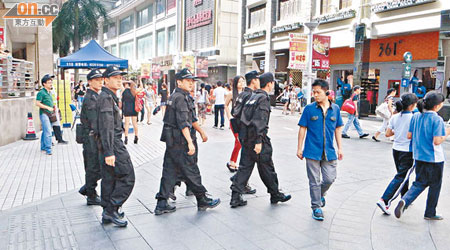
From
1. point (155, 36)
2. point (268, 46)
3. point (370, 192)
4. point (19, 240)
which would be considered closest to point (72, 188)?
point (19, 240)

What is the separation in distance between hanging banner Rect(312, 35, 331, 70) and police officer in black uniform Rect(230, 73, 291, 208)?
49.4 feet

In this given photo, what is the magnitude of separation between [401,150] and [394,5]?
14.4 meters

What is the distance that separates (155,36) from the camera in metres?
46.8

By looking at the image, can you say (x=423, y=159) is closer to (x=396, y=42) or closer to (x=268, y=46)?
(x=396, y=42)

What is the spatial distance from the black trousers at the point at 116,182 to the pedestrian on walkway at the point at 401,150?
312 cm

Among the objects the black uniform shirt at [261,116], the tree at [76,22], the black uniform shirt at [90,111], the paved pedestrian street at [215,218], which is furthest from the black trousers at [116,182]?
the tree at [76,22]

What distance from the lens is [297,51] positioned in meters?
18.5

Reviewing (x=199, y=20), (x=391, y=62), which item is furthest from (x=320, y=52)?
(x=199, y=20)

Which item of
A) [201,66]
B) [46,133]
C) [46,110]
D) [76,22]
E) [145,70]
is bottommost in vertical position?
[46,133]

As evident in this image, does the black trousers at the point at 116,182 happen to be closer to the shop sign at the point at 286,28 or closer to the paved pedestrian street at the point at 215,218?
the paved pedestrian street at the point at 215,218

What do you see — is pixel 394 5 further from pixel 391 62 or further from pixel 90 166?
pixel 90 166

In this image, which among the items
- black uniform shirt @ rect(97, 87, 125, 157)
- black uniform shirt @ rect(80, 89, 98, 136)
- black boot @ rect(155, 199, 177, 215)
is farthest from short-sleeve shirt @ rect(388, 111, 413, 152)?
black uniform shirt @ rect(80, 89, 98, 136)

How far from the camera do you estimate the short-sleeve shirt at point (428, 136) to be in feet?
14.4

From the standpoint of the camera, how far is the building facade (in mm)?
16922
